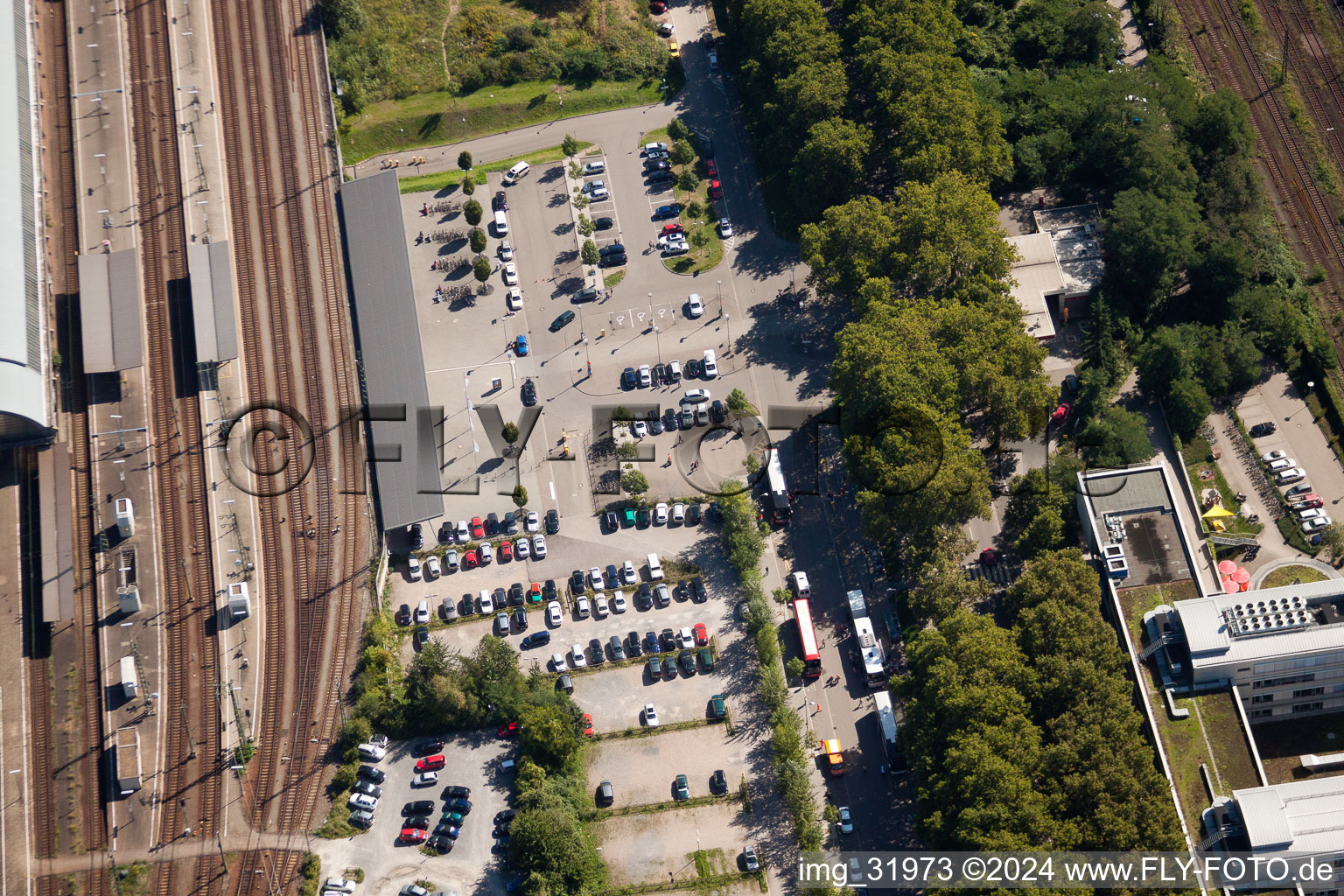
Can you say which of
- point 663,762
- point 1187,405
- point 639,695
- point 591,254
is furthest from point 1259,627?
point 591,254

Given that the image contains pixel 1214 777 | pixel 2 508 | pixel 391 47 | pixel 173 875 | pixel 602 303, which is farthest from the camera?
pixel 391 47

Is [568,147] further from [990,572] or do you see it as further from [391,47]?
[990,572]

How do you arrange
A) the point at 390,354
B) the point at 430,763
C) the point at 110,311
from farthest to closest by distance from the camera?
the point at 390,354 < the point at 110,311 < the point at 430,763

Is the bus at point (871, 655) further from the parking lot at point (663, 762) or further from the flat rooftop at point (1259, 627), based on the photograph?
the flat rooftop at point (1259, 627)

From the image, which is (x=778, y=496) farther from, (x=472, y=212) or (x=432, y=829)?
(x=472, y=212)

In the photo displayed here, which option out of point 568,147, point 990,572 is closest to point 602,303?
point 568,147

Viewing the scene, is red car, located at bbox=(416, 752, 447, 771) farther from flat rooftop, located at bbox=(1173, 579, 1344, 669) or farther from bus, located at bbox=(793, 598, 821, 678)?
flat rooftop, located at bbox=(1173, 579, 1344, 669)

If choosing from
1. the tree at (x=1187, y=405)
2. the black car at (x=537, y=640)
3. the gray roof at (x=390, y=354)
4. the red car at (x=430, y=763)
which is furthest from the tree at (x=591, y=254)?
the tree at (x=1187, y=405)
